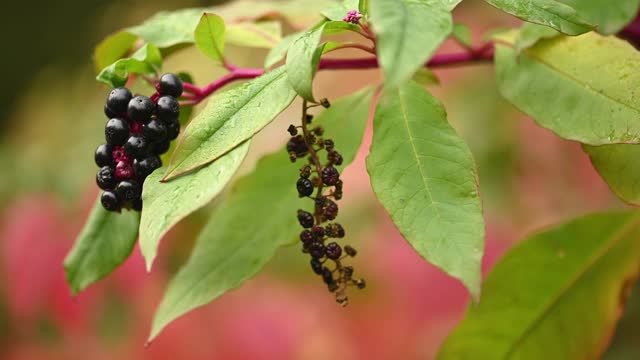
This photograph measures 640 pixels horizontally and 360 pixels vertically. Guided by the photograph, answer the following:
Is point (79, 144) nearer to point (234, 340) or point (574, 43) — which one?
point (234, 340)

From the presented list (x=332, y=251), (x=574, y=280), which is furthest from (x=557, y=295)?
(x=332, y=251)

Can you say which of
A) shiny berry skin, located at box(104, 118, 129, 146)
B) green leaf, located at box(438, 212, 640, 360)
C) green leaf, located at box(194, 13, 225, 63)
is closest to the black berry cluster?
shiny berry skin, located at box(104, 118, 129, 146)

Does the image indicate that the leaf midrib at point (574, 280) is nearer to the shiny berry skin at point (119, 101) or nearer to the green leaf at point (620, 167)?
the green leaf at point (620, 167)

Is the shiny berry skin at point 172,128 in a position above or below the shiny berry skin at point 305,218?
above

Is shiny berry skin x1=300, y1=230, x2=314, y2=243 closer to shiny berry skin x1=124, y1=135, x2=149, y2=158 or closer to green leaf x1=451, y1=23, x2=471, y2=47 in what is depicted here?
shiny berry skin x1=124, y1=135, x2=149, y2=158

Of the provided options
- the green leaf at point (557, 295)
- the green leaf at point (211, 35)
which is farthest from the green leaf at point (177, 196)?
the green leaf at point (557, 295)

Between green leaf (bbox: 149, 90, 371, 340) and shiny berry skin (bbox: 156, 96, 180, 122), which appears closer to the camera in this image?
shiny berry skin (bbox: 156, 96, 180, 122)
